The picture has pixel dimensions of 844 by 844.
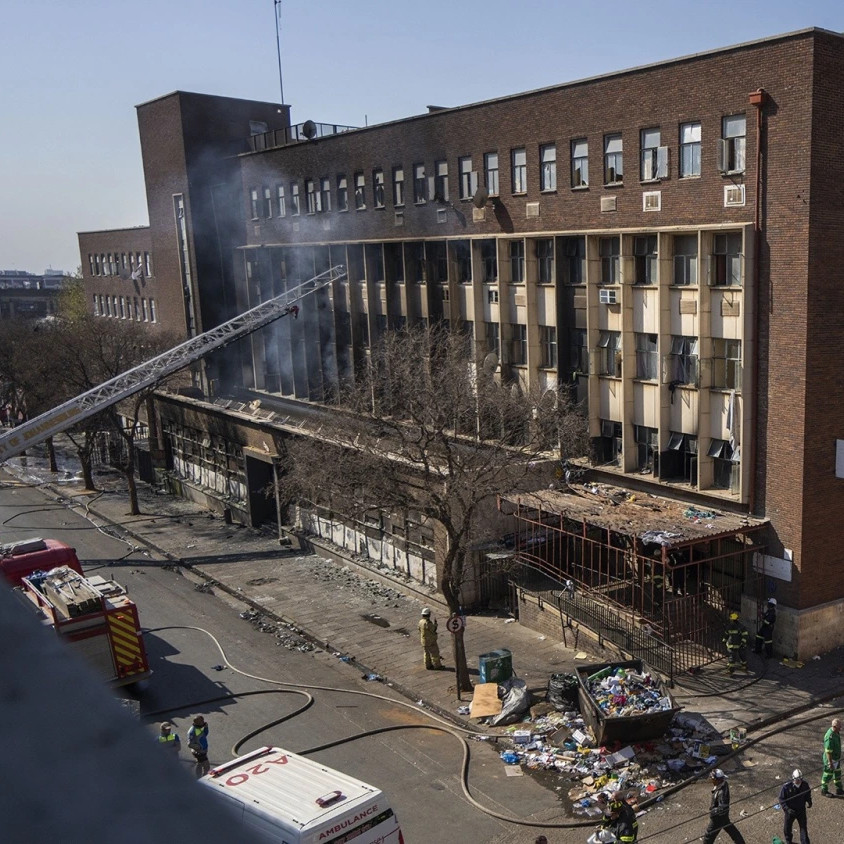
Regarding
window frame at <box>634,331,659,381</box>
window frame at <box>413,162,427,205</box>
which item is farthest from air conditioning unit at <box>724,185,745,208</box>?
window frame at <box>413,162,427,205</box>

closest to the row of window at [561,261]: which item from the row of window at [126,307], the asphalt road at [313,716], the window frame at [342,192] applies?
the window frame at [342,192]

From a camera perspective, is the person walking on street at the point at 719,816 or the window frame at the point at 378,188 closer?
the person walking on street at the point at 719,816

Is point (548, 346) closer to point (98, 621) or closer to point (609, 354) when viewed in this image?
point (609, 354)

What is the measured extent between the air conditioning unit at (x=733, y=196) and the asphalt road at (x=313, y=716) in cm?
1267

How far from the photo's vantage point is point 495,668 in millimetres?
19609

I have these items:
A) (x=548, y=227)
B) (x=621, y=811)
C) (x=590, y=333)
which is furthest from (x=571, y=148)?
(x=621, y=811)

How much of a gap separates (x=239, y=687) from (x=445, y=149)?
58.9ft

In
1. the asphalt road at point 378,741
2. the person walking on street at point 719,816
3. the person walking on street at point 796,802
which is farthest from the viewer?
the asphalt road at point 378,741

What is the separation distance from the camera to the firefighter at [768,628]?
20.8 m

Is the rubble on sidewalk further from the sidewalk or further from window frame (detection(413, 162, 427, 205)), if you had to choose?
window frame (detection(413, 162, 427, 205))

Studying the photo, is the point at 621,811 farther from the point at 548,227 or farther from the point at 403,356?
the point at 548,227

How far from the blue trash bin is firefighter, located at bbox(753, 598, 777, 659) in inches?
226

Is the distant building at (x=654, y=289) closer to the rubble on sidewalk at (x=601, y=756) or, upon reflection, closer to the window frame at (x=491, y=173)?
the window frame at (x=491, y=173)

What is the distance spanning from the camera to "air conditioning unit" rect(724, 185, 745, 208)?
20.8 m
